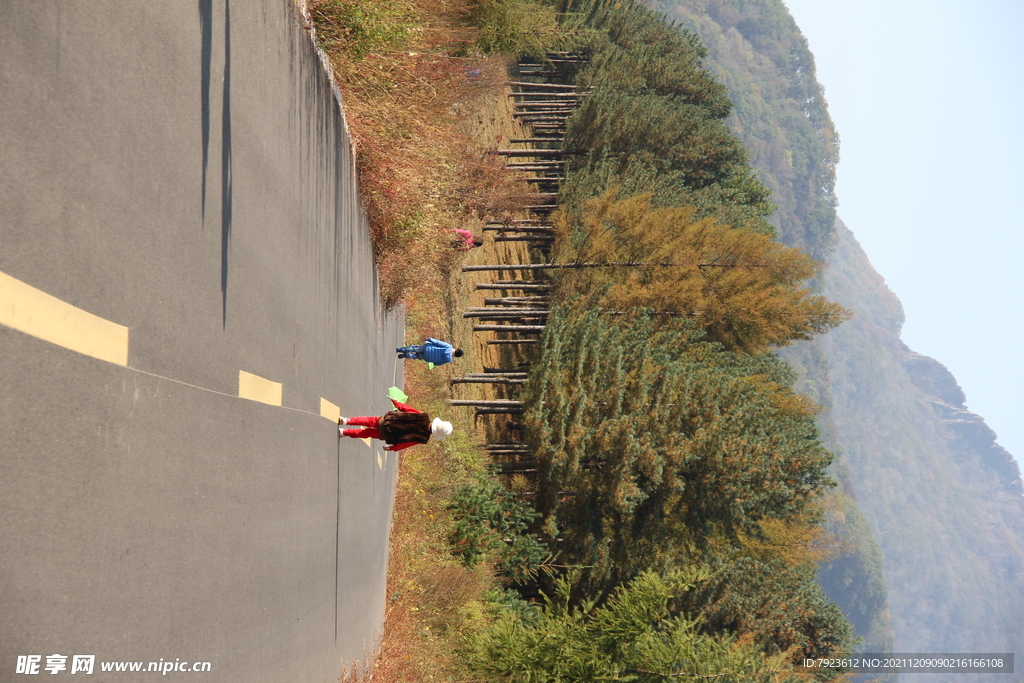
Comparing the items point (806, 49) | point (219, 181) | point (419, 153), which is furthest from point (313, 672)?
point (806, 49)

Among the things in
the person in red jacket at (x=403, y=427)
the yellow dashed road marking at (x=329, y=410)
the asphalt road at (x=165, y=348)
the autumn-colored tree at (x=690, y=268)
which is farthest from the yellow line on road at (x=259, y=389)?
the autumn-colored tree at (x=690, y=268)

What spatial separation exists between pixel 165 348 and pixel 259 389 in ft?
5.69

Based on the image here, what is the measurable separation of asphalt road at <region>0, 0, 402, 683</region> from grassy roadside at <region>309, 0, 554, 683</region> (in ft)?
7.48

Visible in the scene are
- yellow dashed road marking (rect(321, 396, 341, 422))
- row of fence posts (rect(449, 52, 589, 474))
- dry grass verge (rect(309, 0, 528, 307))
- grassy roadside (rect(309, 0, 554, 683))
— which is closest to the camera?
yellow dashed road marking (rect(321, 396, 341, 422))

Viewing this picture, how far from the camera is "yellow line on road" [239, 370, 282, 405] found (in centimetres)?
566

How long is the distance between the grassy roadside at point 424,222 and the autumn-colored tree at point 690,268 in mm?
2719

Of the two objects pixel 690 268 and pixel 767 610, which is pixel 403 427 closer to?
pixel 690 268

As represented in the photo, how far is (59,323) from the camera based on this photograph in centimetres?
341

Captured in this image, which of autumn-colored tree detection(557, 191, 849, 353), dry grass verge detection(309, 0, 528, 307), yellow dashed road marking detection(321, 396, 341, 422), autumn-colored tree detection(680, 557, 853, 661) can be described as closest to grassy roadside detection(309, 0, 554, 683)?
dry grass verge detection(309, 0, 528, 307)

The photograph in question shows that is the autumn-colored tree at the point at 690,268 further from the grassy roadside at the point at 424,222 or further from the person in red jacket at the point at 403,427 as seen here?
the person in red jacket at the point at 403,427

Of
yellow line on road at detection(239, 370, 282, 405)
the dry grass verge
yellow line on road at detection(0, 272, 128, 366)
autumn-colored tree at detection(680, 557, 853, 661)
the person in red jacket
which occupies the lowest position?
autumn-colored tree at detection(680, 557, 853, 661)

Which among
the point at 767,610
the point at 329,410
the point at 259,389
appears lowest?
the point at 767,610

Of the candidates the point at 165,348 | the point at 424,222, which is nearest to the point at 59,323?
the point at 165,348

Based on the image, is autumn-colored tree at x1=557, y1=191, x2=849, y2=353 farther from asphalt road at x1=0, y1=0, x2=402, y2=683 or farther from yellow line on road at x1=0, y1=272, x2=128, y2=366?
yellow line on road at x1=0, y1=272, x2=128, y2=366
